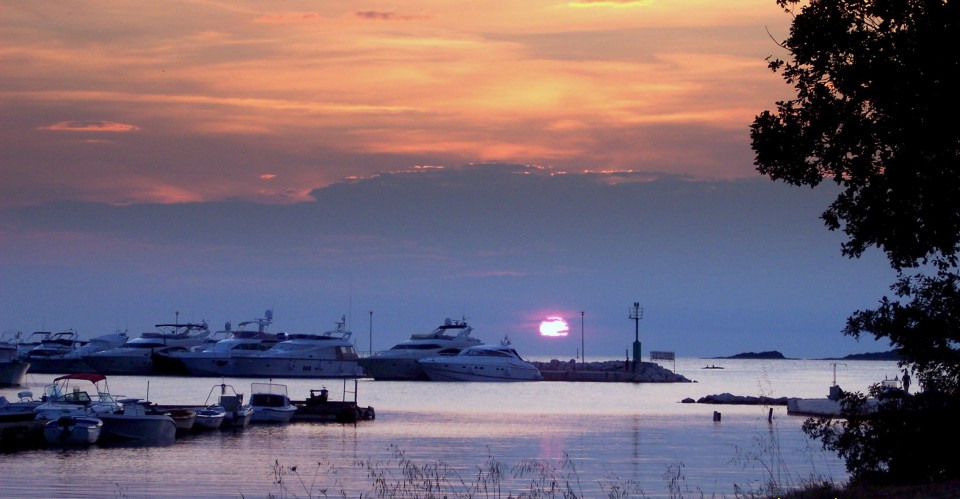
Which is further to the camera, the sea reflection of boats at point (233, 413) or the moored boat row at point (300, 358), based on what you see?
the moored boat row at point (300, 358)

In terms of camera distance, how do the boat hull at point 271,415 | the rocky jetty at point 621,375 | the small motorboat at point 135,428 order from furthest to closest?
the rocky jetty at point 621,375, the boat hull at point 271,415, the small motorboat at point 135,428

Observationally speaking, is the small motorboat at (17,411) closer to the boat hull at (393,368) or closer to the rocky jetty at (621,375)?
the boat hull at (393,368)

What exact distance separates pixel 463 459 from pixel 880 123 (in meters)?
27.6

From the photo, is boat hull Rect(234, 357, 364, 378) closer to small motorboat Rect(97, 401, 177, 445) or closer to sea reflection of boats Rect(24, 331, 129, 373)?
sea reflection of boats Rect(24, 331, 129, 373)

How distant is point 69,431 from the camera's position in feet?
146

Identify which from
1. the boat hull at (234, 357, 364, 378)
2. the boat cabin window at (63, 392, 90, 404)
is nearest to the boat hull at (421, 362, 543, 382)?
the boat hull at (234, 357, 364, 378)

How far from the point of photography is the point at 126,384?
103 m

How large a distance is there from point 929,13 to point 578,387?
350ft

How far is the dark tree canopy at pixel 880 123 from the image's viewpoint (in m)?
15.9

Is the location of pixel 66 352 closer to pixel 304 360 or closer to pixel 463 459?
pixel 304 360

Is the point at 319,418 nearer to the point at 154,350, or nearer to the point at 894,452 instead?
the point at 894,452

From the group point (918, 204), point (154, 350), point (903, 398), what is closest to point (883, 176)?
point (918, 204)

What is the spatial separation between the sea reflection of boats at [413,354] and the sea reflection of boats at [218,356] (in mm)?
10712

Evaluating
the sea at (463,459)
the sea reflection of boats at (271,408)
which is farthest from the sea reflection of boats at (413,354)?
the sea reflection of boats at (271,408)
